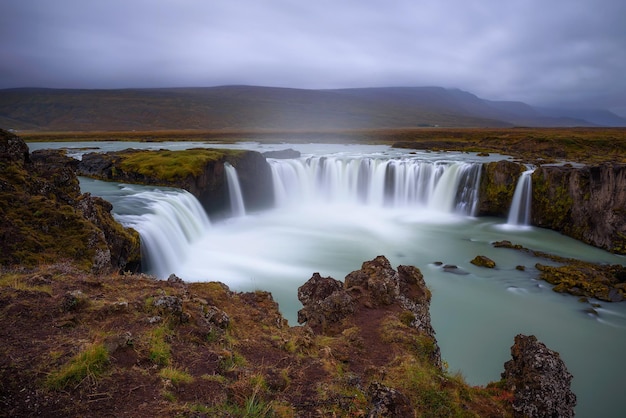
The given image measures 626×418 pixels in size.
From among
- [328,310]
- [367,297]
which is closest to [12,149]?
[328,310]

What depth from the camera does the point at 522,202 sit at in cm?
2933

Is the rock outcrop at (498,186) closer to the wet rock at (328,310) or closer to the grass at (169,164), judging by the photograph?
the grass at (169,164)

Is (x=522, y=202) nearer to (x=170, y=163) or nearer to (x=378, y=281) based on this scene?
(x=378, y=281)

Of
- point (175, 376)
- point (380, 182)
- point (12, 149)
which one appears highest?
point (12, 149)

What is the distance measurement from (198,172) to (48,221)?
18.3 m

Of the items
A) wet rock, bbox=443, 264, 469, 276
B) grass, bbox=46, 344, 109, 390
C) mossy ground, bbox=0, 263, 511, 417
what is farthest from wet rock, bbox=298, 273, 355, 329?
wet rock, bbox=443, 264, 469, 276

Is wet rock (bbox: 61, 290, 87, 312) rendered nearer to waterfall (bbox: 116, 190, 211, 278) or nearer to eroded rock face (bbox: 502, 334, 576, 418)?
eroded rock face (bbox: 502, 334, 576, 418)

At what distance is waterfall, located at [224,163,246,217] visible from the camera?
3123cm

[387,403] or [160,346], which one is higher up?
[160,346]

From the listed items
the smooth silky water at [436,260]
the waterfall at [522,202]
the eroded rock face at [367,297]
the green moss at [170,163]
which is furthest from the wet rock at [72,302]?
the waterfall at [522,202]

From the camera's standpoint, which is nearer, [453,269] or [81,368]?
[81,368]

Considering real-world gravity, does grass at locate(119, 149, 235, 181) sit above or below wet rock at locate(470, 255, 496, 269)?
above

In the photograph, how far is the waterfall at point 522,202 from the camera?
95.4 ft

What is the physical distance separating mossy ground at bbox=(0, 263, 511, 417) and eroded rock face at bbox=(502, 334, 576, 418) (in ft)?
1.18
